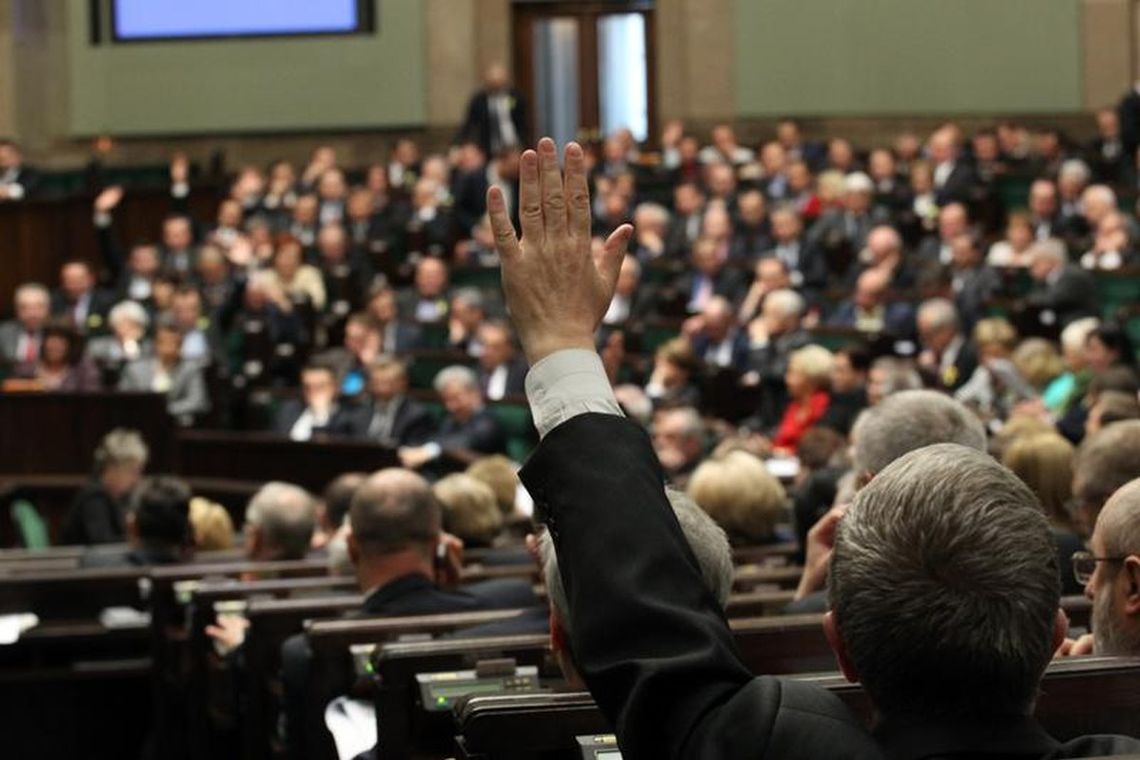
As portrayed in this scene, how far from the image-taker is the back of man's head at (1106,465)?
3938 mm

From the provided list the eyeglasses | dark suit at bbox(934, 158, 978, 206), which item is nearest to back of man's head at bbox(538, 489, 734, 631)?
the eyeglasses

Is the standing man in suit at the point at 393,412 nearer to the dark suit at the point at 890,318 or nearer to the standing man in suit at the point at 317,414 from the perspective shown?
the standing man in suit at the point at 317,414

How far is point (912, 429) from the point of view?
4.06m

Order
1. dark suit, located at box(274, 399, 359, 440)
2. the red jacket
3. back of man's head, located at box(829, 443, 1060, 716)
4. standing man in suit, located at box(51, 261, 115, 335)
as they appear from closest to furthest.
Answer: back of man's head, located at box(829, 443, 1060, 716) → the red jacket → dark suit, located at box(274, 399, 359, 440) → standing man in suit, located at box(51, 261, 115, 335)

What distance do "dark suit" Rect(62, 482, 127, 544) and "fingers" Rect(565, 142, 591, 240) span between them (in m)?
8.29

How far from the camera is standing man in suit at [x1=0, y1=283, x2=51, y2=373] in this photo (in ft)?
47.5

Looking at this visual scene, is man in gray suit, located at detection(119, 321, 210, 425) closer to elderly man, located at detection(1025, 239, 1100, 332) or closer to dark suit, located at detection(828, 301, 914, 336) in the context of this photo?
dark suit, located at detection(828, 301, 914, 336)

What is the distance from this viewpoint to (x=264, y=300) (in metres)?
15.1

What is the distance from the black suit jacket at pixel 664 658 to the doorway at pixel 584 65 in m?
19.4

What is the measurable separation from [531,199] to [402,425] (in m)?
10.0

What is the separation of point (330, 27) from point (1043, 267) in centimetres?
987

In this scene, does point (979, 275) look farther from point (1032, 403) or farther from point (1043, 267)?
point (1032, 403)

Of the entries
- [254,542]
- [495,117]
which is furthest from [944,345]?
[495,117]

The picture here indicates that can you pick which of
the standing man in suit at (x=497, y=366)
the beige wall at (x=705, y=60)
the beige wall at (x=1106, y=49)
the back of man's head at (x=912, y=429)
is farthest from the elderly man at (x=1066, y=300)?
the beige wall at (x=705, y=60)
